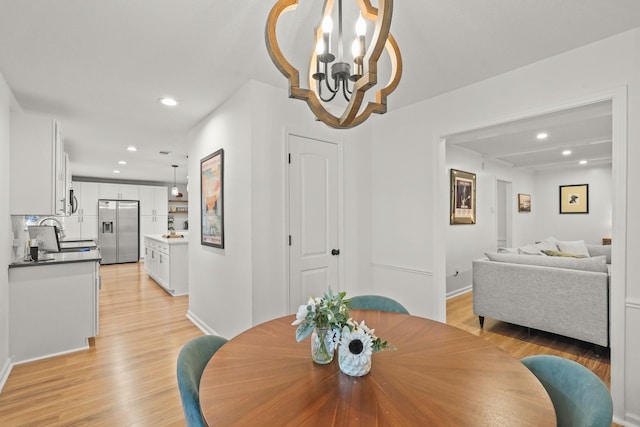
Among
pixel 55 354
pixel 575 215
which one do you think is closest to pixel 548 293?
pixel 55 354

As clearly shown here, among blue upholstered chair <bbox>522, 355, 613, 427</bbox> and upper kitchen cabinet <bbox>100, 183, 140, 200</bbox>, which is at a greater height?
upper kitchen cabinet <bbox>100, 183, 140, 200</bbox>

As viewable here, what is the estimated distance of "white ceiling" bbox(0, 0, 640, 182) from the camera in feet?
5.68

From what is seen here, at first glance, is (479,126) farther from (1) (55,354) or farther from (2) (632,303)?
(1) (55,354)

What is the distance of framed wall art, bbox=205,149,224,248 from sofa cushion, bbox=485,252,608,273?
3.08 meters

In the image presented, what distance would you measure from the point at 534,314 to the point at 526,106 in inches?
83.7

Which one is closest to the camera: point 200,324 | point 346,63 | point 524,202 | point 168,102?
point 346,63

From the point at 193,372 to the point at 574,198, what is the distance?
8.89 metres

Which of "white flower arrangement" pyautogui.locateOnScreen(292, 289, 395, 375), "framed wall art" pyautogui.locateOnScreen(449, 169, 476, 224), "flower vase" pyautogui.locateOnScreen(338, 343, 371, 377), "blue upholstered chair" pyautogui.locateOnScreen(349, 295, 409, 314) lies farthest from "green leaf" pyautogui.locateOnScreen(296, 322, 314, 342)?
"framed wall art" pyautogui.locateOnScreen(449, 169, 476, 224)

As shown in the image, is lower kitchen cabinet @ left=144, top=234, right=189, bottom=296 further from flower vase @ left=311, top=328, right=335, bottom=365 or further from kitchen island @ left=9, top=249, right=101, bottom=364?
flower vase @ left=311, top=328, right=335, bottom=365

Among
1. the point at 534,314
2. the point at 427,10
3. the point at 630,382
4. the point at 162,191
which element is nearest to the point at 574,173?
the point at 534,314

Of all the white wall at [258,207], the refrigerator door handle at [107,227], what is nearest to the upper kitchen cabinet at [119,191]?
the refrigerator door handle at [107,227]

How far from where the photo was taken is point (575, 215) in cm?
729

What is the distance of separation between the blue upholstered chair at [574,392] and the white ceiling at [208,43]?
179 cm

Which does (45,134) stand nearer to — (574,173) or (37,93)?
(37,93)
